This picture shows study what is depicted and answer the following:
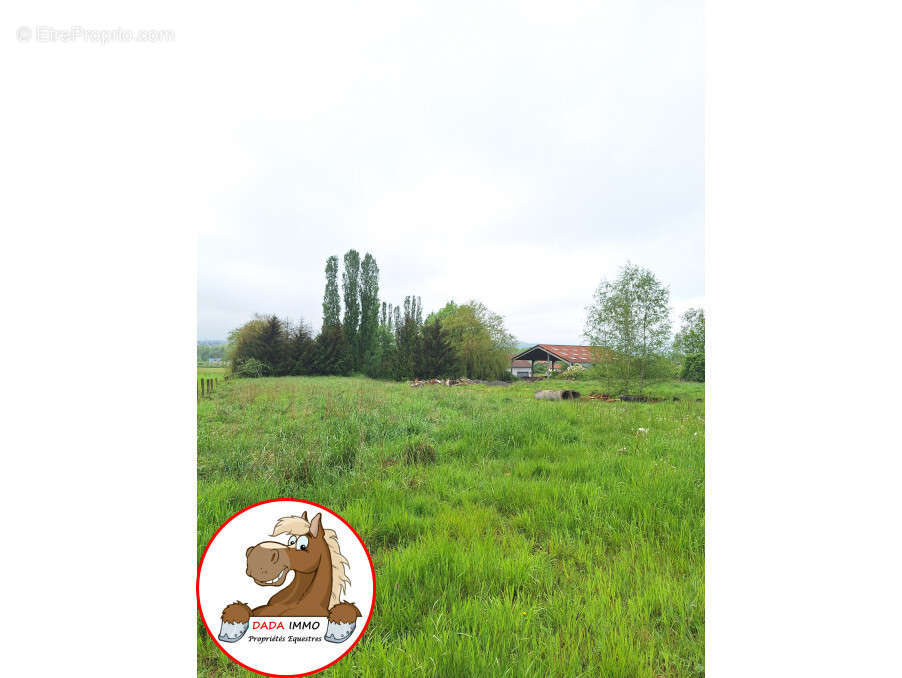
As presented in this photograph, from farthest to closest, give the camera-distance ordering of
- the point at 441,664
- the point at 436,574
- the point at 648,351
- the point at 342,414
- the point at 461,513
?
the point at 648,351 < the point at 342,414 < the point at 461,513 < the point at 436,574 < the point at 441,664

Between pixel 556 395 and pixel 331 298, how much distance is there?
3470 millimetres

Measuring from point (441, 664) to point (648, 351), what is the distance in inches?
207

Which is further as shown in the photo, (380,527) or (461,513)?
(461,513)

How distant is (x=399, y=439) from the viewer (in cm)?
253

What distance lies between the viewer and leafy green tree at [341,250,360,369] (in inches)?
121

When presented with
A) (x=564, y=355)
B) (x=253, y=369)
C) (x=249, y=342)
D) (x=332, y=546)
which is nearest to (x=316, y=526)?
(x=332, y=546)

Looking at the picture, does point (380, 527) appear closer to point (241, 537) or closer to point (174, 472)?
point (241, 537)

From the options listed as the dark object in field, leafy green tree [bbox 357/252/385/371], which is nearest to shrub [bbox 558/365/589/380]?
the dark object in field

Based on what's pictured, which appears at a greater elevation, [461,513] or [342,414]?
[342,414]

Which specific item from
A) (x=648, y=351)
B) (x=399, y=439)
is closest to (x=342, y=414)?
(x=399, y=439)

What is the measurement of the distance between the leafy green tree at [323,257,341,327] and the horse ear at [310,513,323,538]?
2.22 metres

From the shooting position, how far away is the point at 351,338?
4043 mm

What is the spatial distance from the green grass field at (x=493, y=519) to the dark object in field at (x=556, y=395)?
5.72 feet

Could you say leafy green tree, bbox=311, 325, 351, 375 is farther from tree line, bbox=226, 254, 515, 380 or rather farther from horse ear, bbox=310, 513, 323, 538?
horse ear, bbox=310, 513, 323, 538
